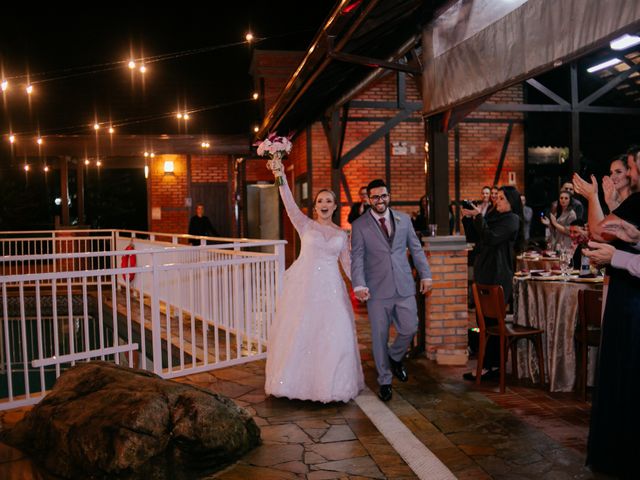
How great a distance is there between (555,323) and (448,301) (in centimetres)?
124

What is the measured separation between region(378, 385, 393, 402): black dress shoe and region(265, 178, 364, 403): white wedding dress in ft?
0.72

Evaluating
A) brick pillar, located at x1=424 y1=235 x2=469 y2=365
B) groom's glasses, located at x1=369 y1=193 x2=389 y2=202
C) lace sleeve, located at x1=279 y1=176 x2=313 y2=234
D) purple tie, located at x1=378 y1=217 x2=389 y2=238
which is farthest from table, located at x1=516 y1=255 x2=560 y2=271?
lace sleeve, located at x1=279 y1=176 x2=313 y2=234

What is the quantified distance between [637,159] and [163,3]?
67.6 feet

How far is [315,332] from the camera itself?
4.97 meters

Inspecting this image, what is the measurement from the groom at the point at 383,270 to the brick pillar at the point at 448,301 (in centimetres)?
97

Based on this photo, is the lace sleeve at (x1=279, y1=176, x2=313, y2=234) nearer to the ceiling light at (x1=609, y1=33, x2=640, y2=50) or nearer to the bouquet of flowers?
the bouquet of flowers

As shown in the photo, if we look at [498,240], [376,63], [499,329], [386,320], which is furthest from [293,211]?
[376,63]

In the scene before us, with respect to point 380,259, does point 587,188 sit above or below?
above

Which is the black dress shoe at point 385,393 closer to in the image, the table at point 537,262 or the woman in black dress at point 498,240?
the woman in black dress at point 498,240

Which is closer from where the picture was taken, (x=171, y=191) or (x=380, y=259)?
(x=380, y=259)

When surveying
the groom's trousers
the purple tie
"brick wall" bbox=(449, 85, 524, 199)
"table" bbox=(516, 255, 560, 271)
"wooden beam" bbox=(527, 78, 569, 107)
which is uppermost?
"wooden beam" bbox=(527, 78, 569, 107)

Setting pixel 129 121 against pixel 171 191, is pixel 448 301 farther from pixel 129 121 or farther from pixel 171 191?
pixel 129 121

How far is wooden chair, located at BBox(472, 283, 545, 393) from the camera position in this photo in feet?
17.0

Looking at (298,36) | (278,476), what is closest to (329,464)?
(278,476)
